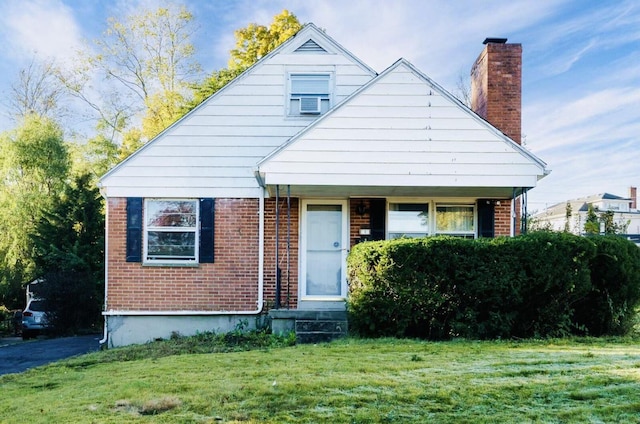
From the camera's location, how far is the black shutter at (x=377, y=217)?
966 cm

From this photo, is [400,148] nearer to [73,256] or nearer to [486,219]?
[486,219]

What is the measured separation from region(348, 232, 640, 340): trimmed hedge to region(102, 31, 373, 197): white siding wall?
12.6 feet

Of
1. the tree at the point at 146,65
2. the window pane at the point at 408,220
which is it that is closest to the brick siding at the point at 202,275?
the window pane at the point at 408,220

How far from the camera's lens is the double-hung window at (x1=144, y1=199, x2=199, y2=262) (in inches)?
380

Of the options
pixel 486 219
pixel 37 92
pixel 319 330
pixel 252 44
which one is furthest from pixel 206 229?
pixel 37 92

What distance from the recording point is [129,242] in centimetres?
954

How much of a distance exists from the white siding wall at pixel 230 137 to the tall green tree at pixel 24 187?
10947mm

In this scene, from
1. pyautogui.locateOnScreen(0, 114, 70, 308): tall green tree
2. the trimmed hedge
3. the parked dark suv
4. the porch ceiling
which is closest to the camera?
the trimmed hedge

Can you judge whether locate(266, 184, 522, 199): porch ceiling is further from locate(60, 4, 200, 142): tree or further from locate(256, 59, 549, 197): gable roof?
locate(60, 4, 200, 142): tree

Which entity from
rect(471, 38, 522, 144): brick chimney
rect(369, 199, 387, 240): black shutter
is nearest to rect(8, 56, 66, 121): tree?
rect(369, 199, 387, 240): black shutter

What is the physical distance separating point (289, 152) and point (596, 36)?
40.4ft

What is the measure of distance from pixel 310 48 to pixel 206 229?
435cm

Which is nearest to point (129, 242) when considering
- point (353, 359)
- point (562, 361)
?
point (353, 359)

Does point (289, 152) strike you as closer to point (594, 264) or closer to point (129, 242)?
point (129, 242)
